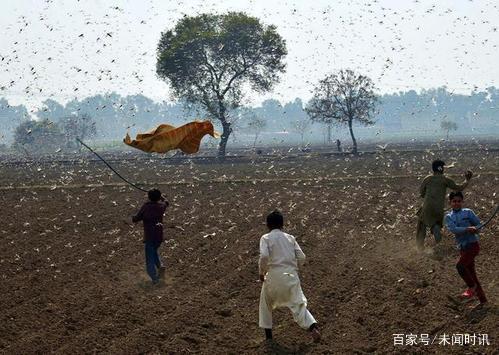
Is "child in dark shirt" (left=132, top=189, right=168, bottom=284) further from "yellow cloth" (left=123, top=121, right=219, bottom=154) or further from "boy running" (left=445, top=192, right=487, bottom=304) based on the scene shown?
"boy running" (left=445, top=192, right=487, bottom=304)

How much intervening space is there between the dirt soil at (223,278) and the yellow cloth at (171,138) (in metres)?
2.38

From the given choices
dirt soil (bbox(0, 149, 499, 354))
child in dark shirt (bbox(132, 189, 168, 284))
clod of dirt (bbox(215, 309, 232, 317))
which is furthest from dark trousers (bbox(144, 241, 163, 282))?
clod of dirt (bbox(215, 309, 232, 317))

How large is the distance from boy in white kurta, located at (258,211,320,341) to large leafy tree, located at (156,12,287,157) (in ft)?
159

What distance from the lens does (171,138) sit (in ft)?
36.6

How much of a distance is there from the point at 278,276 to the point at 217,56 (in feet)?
169

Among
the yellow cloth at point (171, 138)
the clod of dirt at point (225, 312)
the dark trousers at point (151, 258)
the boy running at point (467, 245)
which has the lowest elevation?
the clod of dirt at point (225, 312)

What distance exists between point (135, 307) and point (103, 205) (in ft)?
42.3

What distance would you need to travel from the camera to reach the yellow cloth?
11.1 meters

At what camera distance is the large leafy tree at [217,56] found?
5672 cm

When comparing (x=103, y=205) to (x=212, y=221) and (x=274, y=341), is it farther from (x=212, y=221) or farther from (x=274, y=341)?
(x=274, y=341)

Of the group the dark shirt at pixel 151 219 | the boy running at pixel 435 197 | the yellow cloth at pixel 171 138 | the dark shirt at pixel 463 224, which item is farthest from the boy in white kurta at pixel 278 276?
the boy running at pixel 435 197

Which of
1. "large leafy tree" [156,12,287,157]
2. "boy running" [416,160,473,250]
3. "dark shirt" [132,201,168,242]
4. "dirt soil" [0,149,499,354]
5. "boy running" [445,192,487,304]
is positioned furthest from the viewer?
"large leafy tree" [156,12,287,157]

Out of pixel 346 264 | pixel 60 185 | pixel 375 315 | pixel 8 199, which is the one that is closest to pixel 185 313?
pixel 375 315

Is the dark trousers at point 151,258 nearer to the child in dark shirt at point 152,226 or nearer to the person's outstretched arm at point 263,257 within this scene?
the child in dark shirt at point 152,226
